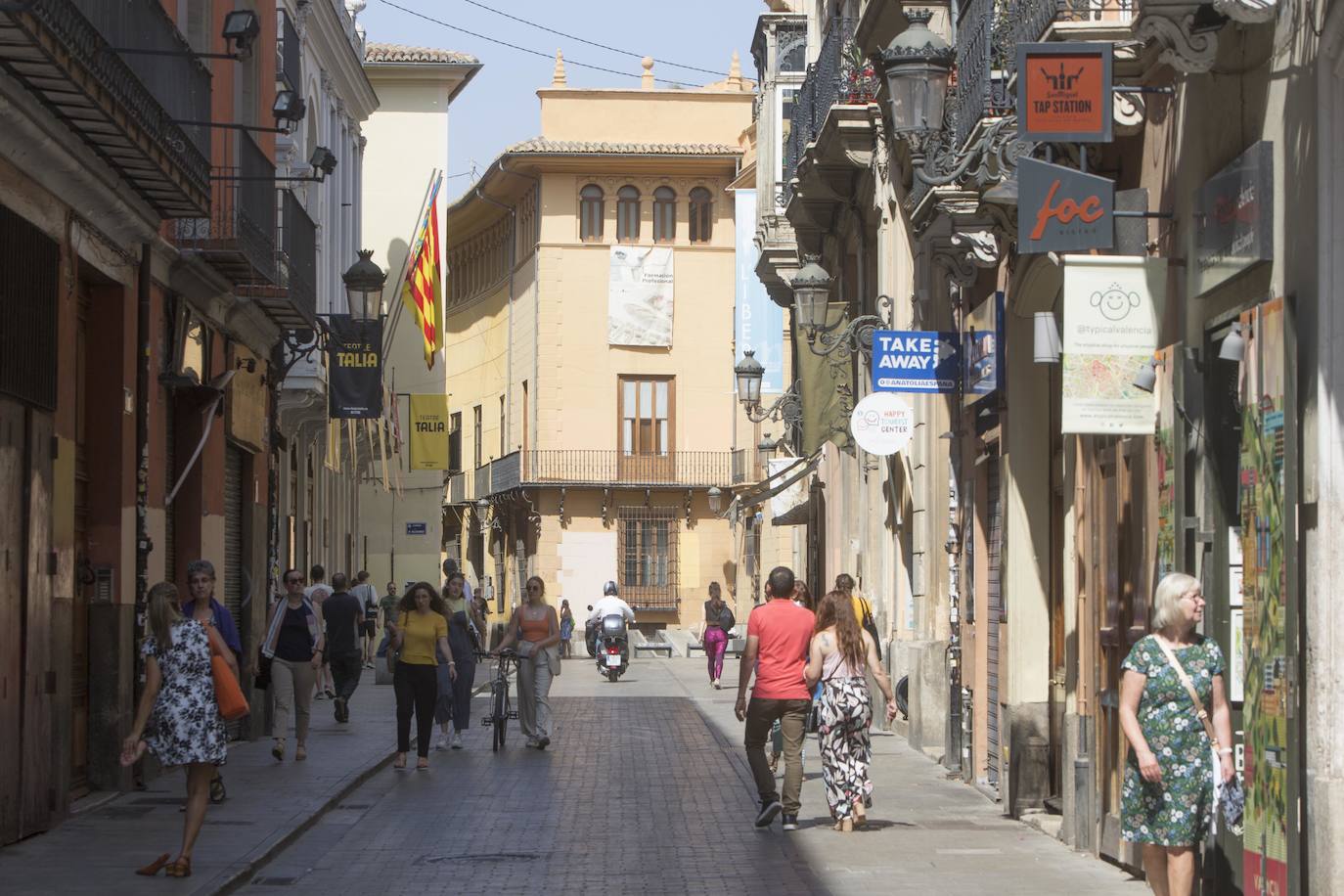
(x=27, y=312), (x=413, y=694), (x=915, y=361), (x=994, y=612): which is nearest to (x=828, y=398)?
(x=915, y=361)

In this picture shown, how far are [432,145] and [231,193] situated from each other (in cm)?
3288

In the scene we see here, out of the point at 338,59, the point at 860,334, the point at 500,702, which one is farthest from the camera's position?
the point at 338,59

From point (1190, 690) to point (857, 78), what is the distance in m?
16.7

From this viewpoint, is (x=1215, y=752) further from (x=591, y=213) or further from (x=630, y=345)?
(x=591, y=213)

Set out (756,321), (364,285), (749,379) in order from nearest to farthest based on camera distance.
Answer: (364,285)
(749,379)
(756,321)

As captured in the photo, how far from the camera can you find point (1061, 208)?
1228 cm

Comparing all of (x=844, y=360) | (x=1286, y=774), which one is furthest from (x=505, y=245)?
(x=1286, y=774)

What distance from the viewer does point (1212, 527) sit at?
36.4 ft

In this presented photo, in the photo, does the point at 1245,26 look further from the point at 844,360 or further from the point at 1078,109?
the point at 844,360

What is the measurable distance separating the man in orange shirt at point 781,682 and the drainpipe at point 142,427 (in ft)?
17.0

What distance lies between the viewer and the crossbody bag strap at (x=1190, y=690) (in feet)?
32.3

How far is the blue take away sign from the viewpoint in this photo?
19.3m

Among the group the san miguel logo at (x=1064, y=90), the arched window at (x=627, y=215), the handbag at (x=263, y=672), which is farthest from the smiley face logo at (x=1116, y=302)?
the arched window at (x=627, y=215)

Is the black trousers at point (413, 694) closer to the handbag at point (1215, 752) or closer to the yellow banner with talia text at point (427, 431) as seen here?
the handbag at point (1215, 752)
